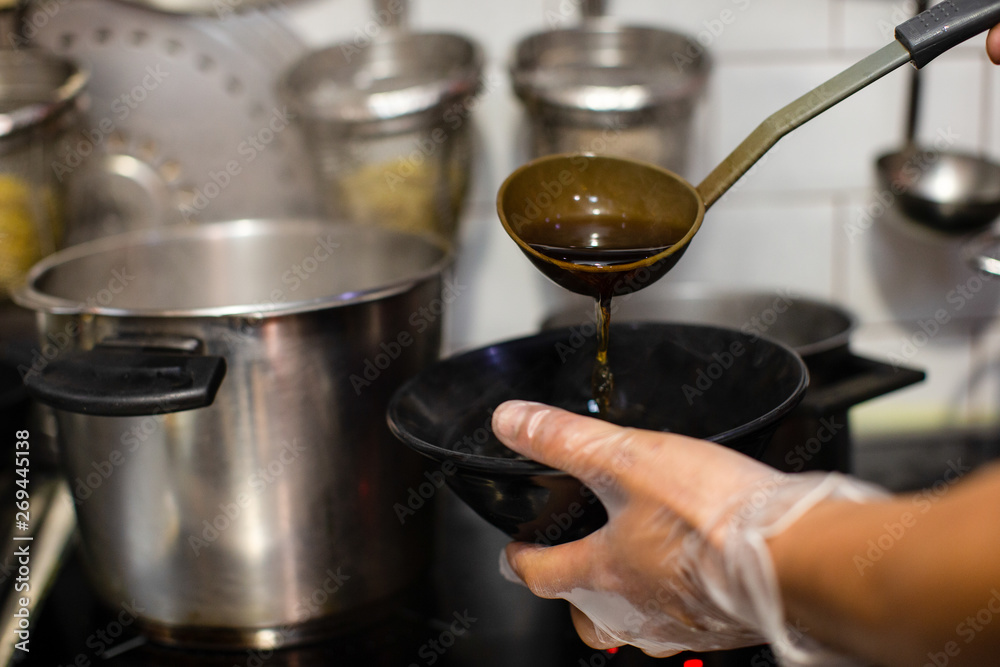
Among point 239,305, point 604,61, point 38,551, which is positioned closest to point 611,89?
point 604,61

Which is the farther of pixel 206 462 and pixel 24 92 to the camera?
pixel 24 92

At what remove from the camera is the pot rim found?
1.52 feet

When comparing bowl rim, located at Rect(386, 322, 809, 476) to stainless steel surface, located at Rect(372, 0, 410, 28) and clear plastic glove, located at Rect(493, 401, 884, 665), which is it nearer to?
clear plastic glove, located at Rect(493, 401, 884, 665)

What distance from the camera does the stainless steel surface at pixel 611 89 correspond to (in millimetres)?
667

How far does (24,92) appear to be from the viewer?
730mm

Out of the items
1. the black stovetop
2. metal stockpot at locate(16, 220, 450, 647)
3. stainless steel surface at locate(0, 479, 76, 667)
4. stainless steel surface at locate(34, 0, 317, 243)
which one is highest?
stainless steel surface at locate(34, 0, 317, 243)

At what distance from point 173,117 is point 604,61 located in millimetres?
415

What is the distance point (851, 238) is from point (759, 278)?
0.36 ft

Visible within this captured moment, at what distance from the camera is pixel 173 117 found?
2.56 ft

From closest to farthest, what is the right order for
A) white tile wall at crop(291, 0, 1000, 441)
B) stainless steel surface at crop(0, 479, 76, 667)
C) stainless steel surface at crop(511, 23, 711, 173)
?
stainless steel surface at crop(0, 479, 76, 667) → stainless steel surface at crop(511, 23, 711, 173) → white tile wall at crop(291, 0, 1000, 441)

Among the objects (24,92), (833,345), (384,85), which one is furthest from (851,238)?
(24,92)

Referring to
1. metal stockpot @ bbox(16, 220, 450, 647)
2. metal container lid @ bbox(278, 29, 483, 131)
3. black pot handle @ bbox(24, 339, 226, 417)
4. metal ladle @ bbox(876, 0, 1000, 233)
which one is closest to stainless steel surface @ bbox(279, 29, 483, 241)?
metal container lid @ bbox(278, 29, 483, 131)

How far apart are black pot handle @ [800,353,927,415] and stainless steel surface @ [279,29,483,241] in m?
0.35

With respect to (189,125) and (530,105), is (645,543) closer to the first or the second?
(530,105)
